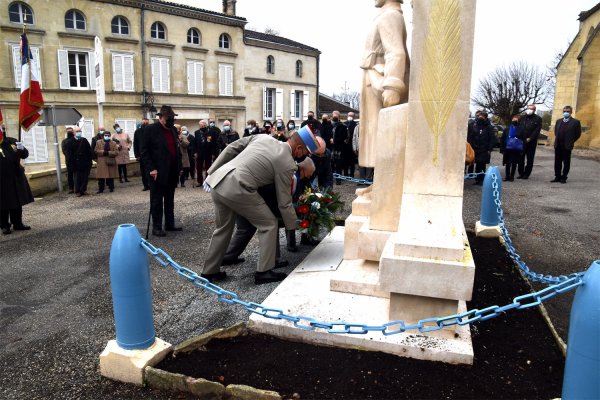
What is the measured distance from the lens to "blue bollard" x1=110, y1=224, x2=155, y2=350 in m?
3.12

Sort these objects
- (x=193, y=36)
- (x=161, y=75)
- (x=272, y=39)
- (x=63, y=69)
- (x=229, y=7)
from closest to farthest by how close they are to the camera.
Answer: (x=63, y=69), (x=161, y=75), (x=193, y=36), (x=229, y=7), (x=272, y=39)

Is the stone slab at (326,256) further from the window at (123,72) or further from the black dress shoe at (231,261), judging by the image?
the window at (123,72)

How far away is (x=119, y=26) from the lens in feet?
84.8

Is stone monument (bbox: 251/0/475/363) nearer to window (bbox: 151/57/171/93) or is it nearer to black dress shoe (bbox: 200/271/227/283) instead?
black dress shoe (bbox: 200/271/227/283)

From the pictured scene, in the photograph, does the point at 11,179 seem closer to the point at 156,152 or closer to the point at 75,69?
the point at 156,152

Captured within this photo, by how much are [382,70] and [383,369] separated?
9.80 feet

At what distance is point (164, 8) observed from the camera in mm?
27047

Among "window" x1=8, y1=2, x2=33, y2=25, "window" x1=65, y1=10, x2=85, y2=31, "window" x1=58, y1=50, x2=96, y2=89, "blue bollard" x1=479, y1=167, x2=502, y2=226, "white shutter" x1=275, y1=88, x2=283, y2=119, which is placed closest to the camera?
"blue bollard" x1=479, y1=167, x2=502, y2=226

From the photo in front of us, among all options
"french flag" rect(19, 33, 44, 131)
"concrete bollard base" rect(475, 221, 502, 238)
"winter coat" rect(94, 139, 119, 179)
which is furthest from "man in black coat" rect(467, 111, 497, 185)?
"french flag" rect(19, 33, 44, 131)

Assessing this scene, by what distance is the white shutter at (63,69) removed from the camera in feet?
78.7

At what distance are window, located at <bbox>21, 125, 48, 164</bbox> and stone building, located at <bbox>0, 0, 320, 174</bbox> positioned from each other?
0.17ft

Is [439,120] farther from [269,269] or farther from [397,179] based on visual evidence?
[269,269]

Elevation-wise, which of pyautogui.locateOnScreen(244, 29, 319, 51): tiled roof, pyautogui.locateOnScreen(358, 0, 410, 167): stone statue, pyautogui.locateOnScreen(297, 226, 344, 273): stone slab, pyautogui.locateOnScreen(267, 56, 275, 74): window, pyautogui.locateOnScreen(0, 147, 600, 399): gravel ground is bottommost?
pyautogui.locateOnScreen(0, 147, 600, 399): gravel ground

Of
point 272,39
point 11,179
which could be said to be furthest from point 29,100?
point 272,39
